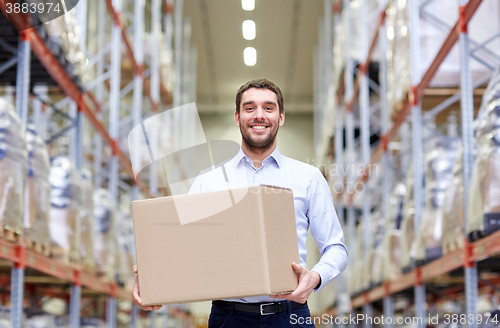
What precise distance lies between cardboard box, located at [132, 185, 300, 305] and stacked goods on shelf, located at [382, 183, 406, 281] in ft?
16.2

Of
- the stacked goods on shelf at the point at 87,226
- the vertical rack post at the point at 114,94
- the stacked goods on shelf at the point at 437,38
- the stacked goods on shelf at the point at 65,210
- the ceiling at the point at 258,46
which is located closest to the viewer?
the stacked goods on shelf at the point at 65,210

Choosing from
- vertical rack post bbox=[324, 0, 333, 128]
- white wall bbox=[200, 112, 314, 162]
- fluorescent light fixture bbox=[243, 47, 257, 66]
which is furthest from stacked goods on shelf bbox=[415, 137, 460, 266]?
white wall bbox=[200, 112, 314, 162]

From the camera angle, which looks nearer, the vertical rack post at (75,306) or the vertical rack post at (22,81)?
the vertical rack post at (22,81)

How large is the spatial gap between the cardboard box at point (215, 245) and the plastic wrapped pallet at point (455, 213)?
2.67m

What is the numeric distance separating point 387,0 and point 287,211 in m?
6.55

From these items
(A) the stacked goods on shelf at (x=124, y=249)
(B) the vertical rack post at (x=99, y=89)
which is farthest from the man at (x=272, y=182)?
(B) the vertical rack post at (x=99, y=89)

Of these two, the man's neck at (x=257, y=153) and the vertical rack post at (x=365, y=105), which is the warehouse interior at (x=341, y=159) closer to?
the vertical rack post at (x=365, y=105)

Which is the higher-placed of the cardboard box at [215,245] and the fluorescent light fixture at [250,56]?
the fluorescent light fixture at [250,56]

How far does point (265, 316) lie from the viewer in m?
2.12

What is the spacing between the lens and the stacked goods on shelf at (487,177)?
3562 mm

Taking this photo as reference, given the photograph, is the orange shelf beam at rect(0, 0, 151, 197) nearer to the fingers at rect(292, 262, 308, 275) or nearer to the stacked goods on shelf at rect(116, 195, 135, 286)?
the stacked goods on shelf at rect(116, 195, 135, 286)

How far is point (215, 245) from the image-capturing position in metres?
1.87

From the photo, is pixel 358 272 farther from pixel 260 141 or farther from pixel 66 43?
pixel 260 141

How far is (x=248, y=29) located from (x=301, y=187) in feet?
46.3
